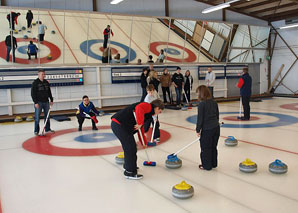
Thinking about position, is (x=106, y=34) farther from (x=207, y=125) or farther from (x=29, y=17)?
(x=207, y=125)

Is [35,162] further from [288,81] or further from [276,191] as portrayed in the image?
[288,81]

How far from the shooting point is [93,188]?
449cm

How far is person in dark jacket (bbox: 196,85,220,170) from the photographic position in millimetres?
5109

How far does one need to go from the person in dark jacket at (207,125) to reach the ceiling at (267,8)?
52.5 ft

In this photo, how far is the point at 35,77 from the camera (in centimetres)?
1305

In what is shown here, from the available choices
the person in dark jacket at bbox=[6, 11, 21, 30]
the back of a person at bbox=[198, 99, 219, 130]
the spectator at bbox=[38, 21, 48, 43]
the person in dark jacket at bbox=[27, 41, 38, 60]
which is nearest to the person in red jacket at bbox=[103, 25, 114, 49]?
the spectator at bbox=[38, 21, 48, 43]

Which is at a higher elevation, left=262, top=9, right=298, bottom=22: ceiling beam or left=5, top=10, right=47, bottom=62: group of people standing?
left=262, top=9, right=298, bottom=22: ceiling beam

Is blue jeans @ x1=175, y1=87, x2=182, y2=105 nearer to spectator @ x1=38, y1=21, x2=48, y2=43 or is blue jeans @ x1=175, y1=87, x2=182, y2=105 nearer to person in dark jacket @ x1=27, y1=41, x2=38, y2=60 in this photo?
person in dark jacket @ x1=27, y1=41, x2=38, y2=60

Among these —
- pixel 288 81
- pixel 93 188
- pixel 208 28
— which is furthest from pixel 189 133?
pixel 288 81

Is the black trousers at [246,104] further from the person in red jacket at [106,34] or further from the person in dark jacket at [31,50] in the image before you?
the person in dark jacket at [31,50]

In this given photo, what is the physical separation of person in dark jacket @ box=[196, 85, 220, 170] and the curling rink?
1.02ft

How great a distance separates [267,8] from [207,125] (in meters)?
18.3

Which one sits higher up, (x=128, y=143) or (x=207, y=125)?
(x=207, y=125)

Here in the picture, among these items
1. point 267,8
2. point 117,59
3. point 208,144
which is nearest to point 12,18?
point 117,59
